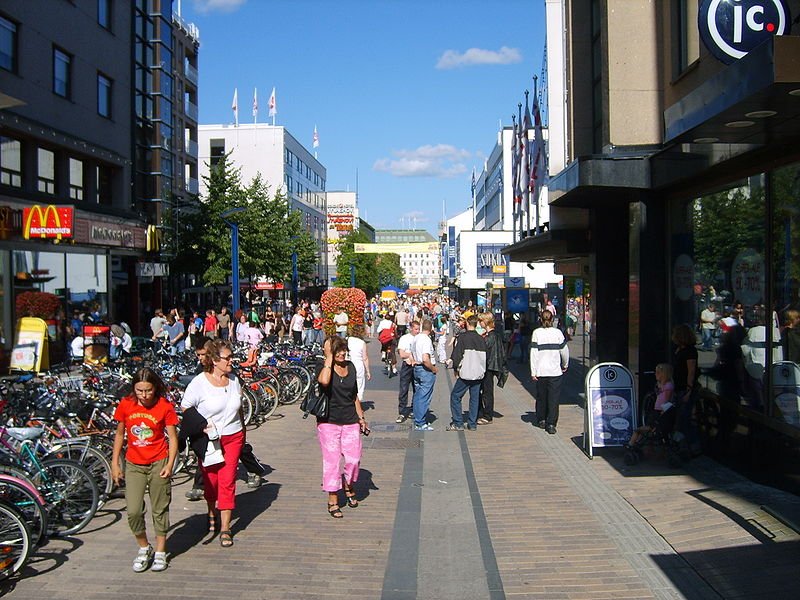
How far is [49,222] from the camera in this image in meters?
20.5

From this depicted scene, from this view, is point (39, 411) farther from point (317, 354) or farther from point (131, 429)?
point (317, 354)

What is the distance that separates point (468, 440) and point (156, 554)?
597 cm

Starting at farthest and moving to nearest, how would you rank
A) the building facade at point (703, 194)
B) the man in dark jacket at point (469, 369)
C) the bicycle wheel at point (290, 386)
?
the bicycle wheel at point (290, 386), the man in dark jacket at point (469, 369), the building facade at point (703, 194)

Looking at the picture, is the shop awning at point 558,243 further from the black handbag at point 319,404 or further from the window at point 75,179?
the window at point 75,179

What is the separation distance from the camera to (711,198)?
9805 mm

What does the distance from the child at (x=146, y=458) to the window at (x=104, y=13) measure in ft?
83.7

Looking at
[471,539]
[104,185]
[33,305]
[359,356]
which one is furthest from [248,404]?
[104,185]

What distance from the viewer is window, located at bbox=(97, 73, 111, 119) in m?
28.1

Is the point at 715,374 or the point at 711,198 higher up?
the point at 711,198

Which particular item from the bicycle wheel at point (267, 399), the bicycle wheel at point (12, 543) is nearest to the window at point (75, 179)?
the bicycle wheel at point (267, 399)

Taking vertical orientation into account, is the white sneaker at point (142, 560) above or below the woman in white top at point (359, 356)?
below

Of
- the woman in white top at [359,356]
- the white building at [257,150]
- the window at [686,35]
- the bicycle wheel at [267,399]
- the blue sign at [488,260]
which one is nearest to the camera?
the window at [686,35]

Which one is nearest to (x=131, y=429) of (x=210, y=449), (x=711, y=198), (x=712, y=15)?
(x=210, y=449)

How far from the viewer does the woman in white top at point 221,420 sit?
6.58 metres
